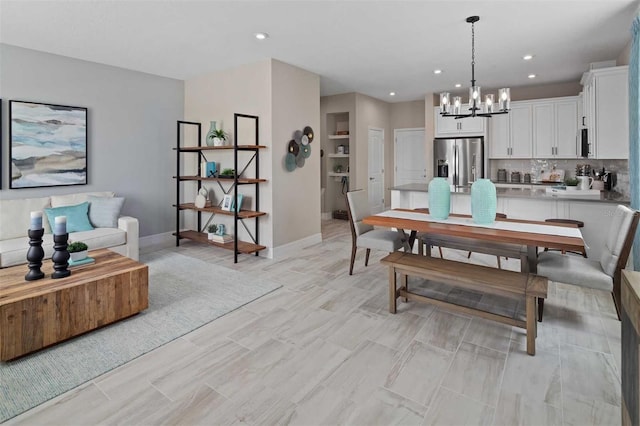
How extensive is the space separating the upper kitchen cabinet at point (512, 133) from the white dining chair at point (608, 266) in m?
4.10

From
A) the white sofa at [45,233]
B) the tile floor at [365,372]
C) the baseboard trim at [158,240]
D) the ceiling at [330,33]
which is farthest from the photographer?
the baseboard trim at [158,240]

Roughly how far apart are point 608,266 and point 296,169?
377cm

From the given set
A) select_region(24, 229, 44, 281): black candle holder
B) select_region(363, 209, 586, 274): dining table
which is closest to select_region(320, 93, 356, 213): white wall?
select_region(363, 209, 586, 274): dining table

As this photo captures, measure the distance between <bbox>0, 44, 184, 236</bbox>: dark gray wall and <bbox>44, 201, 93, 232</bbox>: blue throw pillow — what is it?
583mm

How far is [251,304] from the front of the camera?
324 cm

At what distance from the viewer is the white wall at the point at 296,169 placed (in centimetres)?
482

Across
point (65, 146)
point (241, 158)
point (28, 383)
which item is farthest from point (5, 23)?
point (28, 383)

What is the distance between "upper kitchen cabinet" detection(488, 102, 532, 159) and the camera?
6270 mm

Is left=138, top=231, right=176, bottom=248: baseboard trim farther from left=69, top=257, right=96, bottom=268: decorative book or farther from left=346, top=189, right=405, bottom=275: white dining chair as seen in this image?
left=346, top=189, right=405, bottom=275: white dining chair

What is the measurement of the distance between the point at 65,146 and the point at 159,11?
8.26ft

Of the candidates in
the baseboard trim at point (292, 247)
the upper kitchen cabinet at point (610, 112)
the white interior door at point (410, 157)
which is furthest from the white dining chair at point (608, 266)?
the white interior door at point (410, 157)

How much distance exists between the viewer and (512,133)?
21.1 ft

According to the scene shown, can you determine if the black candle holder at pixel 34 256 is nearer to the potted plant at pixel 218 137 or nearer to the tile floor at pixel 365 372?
the tile floor at pixel 365 372

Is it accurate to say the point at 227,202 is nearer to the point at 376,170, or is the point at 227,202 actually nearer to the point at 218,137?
the point at 218,137
